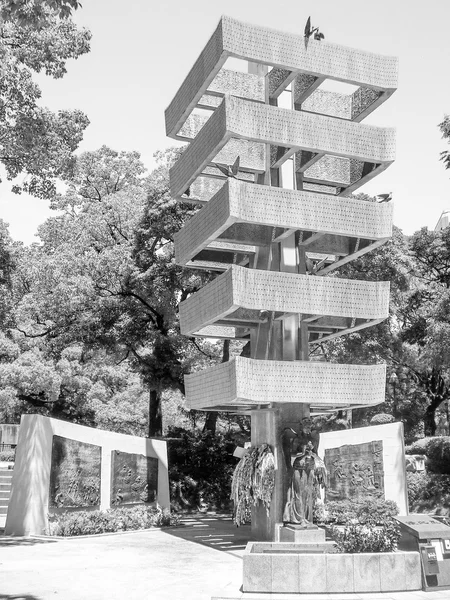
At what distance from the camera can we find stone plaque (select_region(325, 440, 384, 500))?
795 inches

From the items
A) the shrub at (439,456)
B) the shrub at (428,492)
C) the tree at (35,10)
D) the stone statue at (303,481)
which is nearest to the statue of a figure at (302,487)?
the stone statue at (303,481)

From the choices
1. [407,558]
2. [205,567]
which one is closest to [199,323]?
[205,567]

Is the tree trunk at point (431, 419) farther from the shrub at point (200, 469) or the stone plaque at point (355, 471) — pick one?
the stone plaque at point (355, 471)

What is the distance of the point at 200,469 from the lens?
2947 cm

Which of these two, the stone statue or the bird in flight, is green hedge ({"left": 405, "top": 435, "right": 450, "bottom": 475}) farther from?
the bird in flight

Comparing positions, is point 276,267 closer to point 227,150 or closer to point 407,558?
point 227,150

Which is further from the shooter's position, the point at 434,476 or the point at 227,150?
the point at 434,476

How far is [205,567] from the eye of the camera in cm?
1412

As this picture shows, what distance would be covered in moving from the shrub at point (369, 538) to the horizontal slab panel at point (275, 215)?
7.81 metres

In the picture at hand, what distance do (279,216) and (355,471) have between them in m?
8.47

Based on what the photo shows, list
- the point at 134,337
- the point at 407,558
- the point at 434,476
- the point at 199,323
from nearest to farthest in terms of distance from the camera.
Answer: the point at 407,558
the point at 199,323
the point at 434,476
the point at 134,337

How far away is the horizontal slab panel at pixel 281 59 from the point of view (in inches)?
674

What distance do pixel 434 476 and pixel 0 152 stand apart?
18463 millimetres

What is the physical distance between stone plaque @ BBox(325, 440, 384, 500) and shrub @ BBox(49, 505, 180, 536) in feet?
17.3
